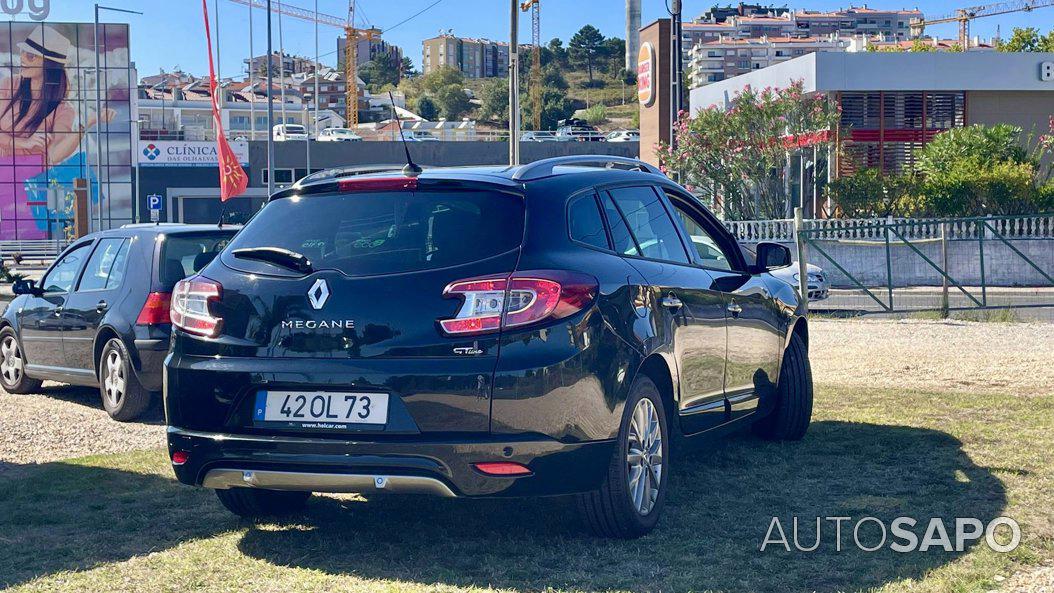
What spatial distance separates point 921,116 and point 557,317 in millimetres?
35174

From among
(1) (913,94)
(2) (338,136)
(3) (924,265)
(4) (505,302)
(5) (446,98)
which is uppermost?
(5) (446,98)

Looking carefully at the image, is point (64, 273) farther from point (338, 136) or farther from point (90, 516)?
point (338, 136)

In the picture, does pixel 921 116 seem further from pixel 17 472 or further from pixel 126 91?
pixel 126 91

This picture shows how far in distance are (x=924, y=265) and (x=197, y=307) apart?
18820mm

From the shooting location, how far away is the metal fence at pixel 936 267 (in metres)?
20.1

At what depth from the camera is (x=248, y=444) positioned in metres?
5.17

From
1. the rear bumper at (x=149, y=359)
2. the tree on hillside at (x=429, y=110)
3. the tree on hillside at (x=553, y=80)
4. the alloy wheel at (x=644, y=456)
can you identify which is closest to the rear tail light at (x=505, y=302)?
the alloy wheel at (x=644, y=456)

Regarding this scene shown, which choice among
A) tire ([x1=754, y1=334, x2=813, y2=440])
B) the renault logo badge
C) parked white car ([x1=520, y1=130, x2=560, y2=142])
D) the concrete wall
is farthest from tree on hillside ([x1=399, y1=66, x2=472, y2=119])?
the renault logo badge

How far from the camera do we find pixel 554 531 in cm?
567

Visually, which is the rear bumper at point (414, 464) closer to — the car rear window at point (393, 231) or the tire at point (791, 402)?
the car rear window at point (393, 231)

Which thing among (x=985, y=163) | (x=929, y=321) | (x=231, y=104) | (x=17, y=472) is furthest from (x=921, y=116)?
(x=231, y=104)

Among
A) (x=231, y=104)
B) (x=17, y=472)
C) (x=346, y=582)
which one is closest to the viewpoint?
(x=346, y=582)

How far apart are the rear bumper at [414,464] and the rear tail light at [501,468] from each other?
0.06 feet

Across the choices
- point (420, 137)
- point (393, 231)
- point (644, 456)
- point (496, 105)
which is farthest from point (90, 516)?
point (496, 105)
